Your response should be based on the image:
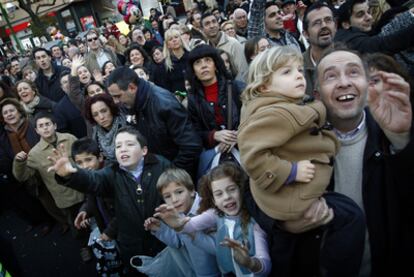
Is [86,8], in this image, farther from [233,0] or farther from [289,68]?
[289,68]

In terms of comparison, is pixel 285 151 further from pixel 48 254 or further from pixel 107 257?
pixel 48 254

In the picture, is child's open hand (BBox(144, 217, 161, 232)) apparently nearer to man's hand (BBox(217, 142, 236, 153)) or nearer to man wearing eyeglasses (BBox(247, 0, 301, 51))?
man's hand (BBox(217, 142, 236, 153))

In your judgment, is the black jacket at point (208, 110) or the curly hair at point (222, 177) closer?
the curly hair at point (222, 177)

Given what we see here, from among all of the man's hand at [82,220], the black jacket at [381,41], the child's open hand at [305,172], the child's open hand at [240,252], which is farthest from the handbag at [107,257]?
the black jacket at [381,41]

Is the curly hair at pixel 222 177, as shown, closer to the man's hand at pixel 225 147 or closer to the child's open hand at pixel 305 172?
the man's hand at pixel 225 147

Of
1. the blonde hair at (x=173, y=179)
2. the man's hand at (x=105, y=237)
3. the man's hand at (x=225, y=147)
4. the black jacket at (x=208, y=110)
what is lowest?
the man's hand at (x=105, y=237)

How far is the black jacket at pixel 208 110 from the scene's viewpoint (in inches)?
114

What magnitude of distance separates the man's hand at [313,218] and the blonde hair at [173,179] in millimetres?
1088

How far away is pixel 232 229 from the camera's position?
2.07 meters

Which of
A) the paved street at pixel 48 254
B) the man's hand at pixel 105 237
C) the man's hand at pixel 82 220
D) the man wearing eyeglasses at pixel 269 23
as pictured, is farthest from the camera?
the man wearing eyeglasses at pixel 269 23

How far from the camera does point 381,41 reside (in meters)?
2.68

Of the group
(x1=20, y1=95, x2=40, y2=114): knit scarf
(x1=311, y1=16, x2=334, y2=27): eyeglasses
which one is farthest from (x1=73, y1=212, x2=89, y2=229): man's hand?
(x1=311, y1=16, x2=334, y2=27): eyeglasses

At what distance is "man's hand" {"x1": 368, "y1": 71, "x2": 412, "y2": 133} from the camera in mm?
1511

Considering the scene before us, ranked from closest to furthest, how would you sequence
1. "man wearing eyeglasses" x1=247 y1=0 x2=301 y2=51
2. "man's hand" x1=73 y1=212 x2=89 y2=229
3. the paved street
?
"man's hand" x1=73 y1=212 x2=89 y2=229
the paved street
"man wearing eyeglasses" x1=247 y1=0 x2=301 y2=51
